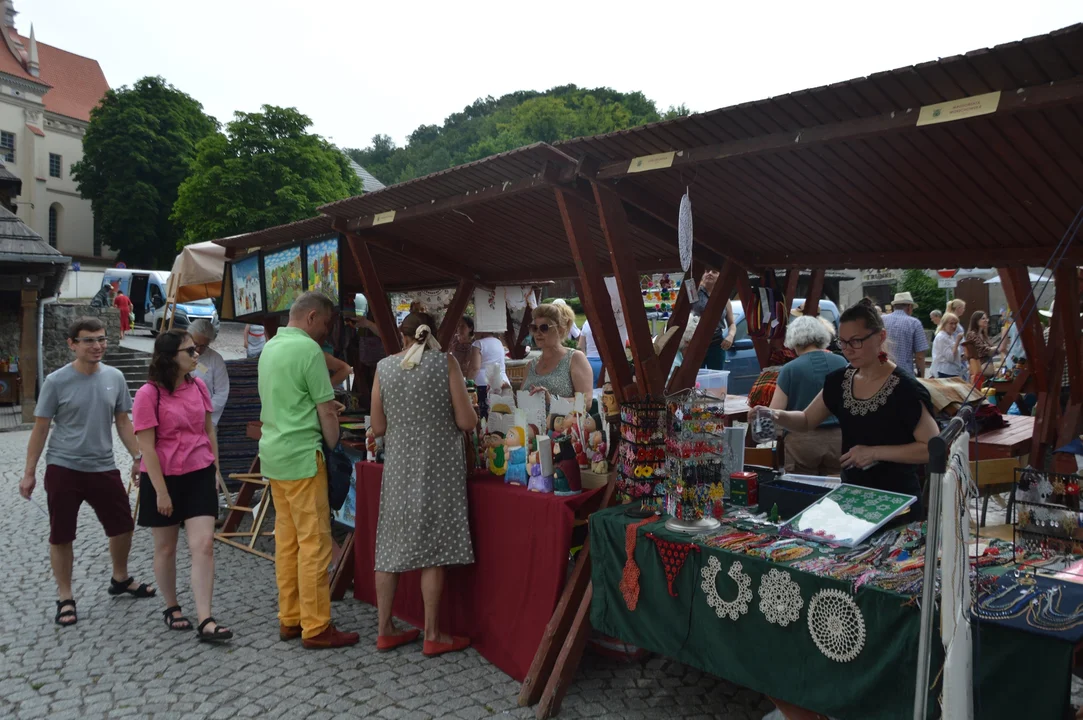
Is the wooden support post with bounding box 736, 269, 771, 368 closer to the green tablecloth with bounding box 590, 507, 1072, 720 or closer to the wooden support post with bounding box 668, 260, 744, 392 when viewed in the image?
the wooden support post with bounding box 668, 260, 744, 392

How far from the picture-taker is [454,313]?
6934 millimetres

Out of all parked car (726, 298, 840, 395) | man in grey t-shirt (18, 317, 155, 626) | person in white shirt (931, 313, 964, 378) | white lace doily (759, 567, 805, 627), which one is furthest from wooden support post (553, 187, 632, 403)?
person in white shirt (931, 313, 964, 378)

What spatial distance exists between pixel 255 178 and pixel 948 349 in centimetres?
3065

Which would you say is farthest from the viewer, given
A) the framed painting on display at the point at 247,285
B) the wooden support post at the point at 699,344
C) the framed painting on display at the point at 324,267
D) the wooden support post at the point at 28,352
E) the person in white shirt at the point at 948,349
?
the wooden support post at the point at 28,352

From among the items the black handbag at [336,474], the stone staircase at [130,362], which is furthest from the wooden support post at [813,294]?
the stone staircase at [130,362]

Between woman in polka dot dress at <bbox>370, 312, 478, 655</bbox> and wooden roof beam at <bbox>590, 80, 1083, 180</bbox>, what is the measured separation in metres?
1.33

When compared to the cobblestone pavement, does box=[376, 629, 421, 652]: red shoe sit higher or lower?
higher

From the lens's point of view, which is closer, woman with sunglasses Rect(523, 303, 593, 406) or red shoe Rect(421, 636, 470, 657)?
red shoe Rect(421, 636, 470, 657)

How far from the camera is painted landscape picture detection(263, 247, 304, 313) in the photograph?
6547 millimetres

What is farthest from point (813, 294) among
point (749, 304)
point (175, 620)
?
point (175, 620)

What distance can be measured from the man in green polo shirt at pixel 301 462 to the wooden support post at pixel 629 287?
169 centimetres

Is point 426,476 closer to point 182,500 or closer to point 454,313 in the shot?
point 182,500

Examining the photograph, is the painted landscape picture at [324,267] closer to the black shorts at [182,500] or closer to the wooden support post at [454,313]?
the wooden support post at [454,313]

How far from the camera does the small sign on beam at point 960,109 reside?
2521 mm
